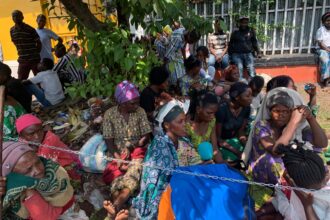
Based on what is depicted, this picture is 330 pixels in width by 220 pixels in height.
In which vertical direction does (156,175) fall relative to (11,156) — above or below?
below

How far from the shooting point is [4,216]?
225 cm

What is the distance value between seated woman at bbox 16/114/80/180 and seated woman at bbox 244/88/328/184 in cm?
187

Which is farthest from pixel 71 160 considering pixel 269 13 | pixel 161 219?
pixel 269 13

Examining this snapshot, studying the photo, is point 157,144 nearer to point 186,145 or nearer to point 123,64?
point 186,145

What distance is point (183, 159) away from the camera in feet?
9.80

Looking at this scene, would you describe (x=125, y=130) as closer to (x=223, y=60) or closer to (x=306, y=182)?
(x=306, y=182)

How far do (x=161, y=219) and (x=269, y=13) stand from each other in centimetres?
646

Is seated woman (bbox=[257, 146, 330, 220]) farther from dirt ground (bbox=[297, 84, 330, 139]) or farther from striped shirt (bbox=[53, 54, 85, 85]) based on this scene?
striped shirt (bbox=[53, 54, 85, 85])

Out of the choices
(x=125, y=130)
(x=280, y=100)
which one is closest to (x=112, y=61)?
(x=125, y=130)

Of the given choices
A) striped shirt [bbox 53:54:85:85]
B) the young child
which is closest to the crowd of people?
the young child

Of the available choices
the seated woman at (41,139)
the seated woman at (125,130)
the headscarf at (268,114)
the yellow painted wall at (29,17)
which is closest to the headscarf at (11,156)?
the seated woman at (41,139)

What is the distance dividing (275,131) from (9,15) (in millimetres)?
8944

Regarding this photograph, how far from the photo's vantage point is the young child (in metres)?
5.18

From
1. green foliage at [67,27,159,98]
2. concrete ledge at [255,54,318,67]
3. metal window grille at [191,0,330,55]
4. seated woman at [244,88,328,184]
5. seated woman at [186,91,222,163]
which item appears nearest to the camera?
seated woman at [244,88,328,184]
